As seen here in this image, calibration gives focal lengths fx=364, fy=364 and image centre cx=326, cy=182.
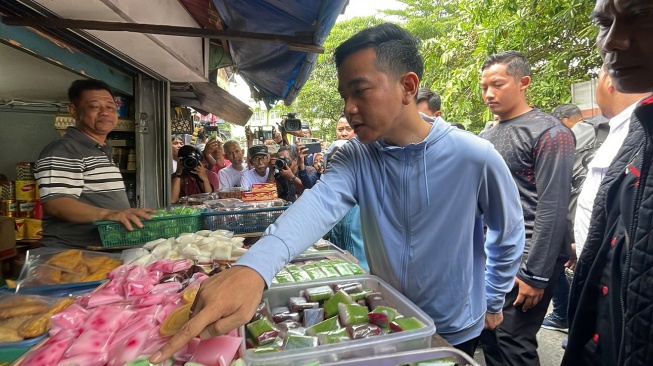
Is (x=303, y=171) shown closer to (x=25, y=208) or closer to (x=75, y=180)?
(x=75, y=180)

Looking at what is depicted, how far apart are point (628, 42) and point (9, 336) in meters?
1.91

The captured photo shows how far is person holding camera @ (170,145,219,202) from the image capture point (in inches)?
153

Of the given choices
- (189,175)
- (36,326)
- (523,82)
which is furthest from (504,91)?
(189,175)

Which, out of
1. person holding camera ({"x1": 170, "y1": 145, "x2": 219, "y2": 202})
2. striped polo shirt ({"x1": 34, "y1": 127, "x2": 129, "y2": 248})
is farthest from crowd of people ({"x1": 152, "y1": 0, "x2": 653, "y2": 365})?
person holding camera ({"x1": 170, "y1": 145, "x2": 219, "y2": 202})

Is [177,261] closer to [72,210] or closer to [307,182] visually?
[72,210]

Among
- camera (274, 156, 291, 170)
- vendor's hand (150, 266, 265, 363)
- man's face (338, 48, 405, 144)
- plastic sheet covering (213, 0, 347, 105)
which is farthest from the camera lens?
camera (274, 156, 291, 170)

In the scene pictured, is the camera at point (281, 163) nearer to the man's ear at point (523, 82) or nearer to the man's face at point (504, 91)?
the man's face at point (504, 91)

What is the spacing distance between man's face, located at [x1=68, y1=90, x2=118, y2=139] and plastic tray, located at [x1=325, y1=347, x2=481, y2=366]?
232cm

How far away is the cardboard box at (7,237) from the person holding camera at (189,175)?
147cm

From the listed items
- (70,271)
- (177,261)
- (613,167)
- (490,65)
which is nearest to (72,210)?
(70,271)

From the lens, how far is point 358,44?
125 centimetres

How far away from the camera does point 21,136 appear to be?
5.81 meters

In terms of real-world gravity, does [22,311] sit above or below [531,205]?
below

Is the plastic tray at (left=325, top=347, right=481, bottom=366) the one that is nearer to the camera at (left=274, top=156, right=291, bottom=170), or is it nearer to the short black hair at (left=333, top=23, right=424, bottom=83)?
the short black hair at (left=333, top=23, right=424, bottom=83)
